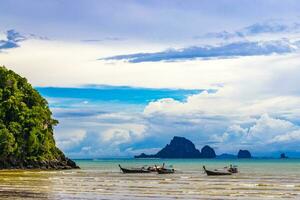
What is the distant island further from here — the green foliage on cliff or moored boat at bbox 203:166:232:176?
moored boat at bbox 203:166:232:176

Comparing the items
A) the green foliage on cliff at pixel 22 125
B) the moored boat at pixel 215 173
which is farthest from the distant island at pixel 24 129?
the moored boat at pixel 215 173

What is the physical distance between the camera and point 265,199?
158 feet

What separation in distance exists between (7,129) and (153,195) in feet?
255

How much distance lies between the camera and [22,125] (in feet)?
417

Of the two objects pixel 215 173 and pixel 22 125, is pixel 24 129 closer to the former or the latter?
pixel 22 125

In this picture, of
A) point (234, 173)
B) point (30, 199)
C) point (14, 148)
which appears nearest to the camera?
point (30, 199)

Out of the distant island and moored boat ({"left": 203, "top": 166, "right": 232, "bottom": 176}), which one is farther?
the distant island

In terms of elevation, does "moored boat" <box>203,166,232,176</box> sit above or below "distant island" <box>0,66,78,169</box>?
below

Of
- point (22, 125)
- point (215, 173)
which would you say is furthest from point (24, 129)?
point (215, 173)

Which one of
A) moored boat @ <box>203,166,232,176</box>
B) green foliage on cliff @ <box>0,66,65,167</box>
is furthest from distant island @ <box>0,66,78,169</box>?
moored boat @ <box>203,166,232,176</box>

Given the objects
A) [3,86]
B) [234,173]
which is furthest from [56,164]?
[234,173]

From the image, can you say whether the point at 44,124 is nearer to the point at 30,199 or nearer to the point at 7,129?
the point at 7,129

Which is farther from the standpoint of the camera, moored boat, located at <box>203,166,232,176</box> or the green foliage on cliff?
the green foliage on cliff

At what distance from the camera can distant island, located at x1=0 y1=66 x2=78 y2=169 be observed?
121 m
